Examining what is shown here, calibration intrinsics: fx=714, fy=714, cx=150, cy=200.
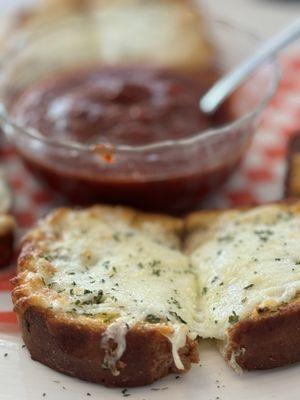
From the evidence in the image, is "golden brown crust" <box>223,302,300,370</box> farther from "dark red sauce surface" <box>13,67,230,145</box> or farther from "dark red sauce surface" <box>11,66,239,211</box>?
"dark red sauce surface" <box>13,67,230,145</box>

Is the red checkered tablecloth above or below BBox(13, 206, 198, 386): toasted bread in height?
below

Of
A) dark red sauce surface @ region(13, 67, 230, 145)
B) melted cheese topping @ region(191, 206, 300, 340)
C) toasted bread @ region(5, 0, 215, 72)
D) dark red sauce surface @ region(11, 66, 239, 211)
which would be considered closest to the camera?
melted cheese topping @ region(191, 206, 300, 340)

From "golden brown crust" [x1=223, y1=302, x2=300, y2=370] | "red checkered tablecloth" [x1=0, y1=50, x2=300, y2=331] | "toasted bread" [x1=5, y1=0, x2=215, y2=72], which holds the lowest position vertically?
"red checkered tablecloth" [x1=0, y1=50, x2=300, y2=331]

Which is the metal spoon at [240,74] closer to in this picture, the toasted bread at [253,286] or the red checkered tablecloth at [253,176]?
the red checkered tablecloth at [253,176]

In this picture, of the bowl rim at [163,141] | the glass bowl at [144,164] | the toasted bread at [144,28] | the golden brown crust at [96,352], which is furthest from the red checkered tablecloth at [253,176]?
the golden brown crust at [96,352]

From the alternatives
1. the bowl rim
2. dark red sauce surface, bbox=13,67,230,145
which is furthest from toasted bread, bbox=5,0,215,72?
the bowl rim

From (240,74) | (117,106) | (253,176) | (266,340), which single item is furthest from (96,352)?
(240,74)

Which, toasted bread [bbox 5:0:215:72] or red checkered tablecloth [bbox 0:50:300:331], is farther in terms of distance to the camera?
toasted bread [bbox 5:0:215:72]
